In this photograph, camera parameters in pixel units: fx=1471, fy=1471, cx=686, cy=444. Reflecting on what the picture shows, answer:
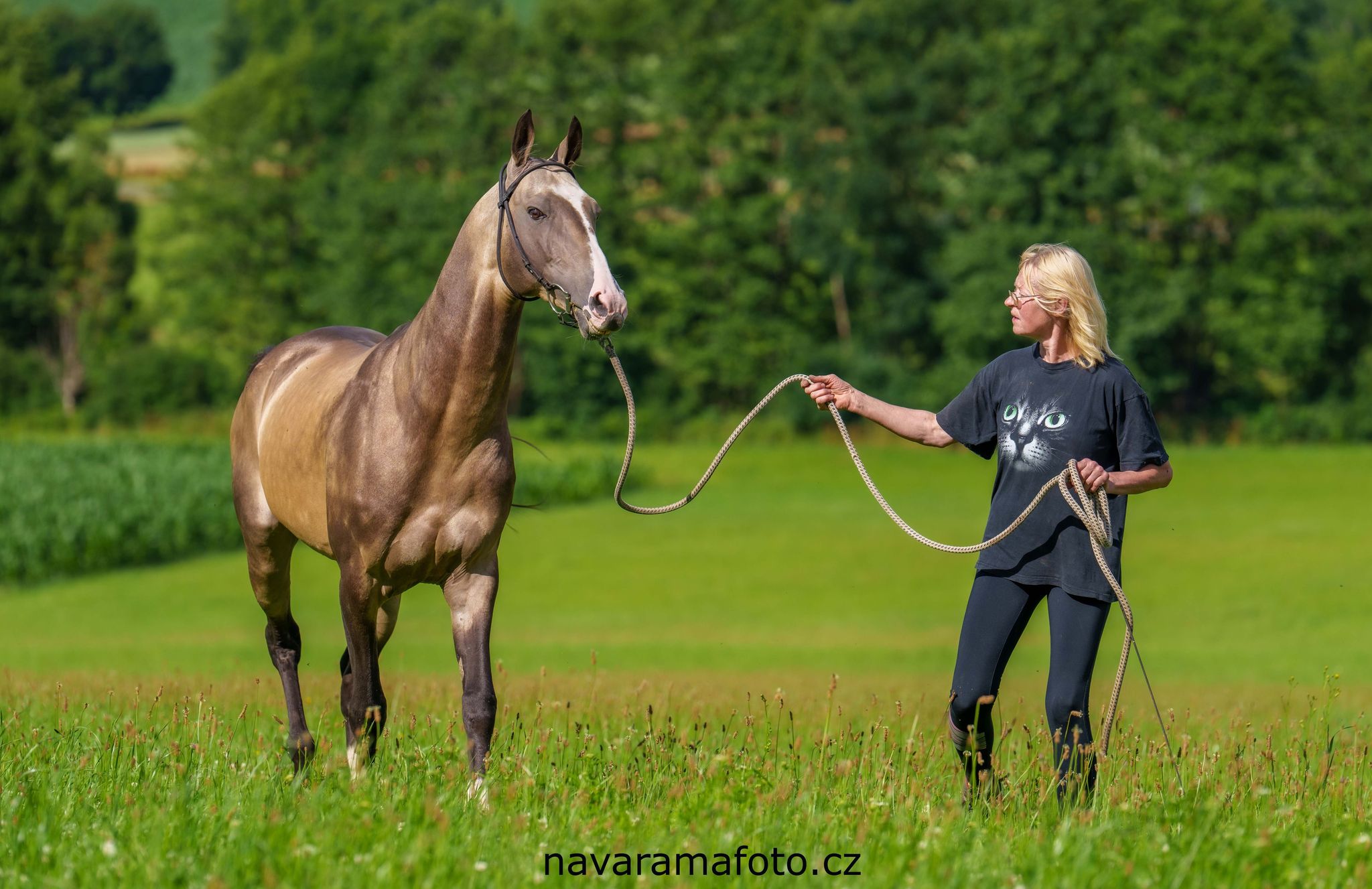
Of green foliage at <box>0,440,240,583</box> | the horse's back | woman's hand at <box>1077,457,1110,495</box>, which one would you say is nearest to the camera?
woman's hand at <box>1077,457,1110,495</box>

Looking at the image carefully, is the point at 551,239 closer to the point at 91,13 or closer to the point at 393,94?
the point at 393,94

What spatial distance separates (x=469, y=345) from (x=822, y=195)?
167 ft

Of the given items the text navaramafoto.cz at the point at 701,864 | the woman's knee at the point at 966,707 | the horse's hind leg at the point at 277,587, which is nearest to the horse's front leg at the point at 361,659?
the horse's hind leg at the point at 277,587

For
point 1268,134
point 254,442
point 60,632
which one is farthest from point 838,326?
point 254,442

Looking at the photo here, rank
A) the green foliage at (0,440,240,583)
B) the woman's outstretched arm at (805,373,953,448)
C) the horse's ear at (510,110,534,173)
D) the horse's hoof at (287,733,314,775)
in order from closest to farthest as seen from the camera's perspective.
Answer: the horse's ear at (510,110,534,173) < the woman's outstretched arm at (805,373,953,448) < the horse's hoof at (287,733,314,775) < the green foliage at (0,440,240,583)

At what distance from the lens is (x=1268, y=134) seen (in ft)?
162

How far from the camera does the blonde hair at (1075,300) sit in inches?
223

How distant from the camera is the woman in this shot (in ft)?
18.2

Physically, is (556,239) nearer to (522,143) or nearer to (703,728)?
(522,143)

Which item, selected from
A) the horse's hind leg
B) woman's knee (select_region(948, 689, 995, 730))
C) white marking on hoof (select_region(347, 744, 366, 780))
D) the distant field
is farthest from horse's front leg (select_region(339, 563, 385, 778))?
the distant field

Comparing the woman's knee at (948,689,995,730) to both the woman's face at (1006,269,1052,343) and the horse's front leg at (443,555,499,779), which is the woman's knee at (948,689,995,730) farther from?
the horse's front leg at (443,555,499,779)

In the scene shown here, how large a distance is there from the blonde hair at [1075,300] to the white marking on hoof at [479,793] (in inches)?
109

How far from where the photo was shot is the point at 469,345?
232 inches

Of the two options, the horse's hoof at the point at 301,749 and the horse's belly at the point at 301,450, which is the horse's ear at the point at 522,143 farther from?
the horse's hoof at the point at 301,749
